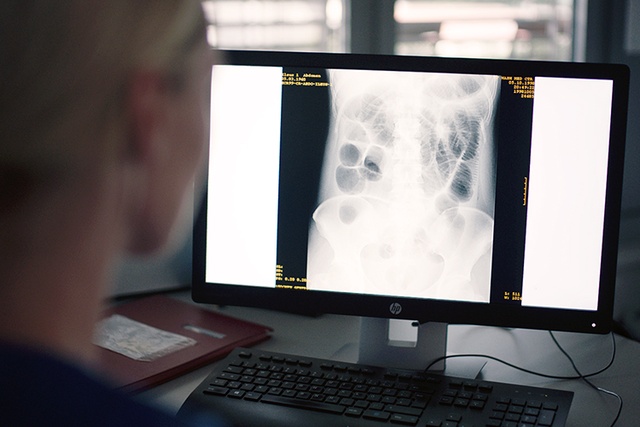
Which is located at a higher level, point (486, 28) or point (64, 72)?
point (486, 28)

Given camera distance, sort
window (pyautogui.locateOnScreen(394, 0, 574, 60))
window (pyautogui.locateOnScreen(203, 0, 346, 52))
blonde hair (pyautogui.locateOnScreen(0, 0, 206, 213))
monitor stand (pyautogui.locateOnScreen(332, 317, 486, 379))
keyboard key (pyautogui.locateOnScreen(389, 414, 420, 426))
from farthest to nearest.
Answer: window (pyautogui.locateOnScreen(394, 0, 574, 60)) < window (pyautogui.locateOnScreen(203, 0, 346, 52)) < monitor stand (pyautogui.locateOnScreen(332, 317, 486, 379)) < keyboard key (pyautogui.locateOnScreen(389, 414, 420, 426)) < blonde hair (pyautogui.locateOnScreen(0, 0, 206, 213))

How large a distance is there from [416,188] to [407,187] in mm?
15

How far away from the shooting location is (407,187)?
0.93m

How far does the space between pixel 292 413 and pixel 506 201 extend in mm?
462

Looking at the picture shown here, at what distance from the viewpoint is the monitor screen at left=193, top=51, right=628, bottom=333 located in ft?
2.94

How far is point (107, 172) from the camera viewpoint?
43 centimetres

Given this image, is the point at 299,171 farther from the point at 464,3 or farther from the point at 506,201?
the point at 464,3

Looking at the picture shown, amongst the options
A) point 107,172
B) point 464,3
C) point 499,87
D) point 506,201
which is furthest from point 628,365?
point 464,3

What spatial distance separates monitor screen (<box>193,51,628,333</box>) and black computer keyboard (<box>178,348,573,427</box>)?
0.36 feet

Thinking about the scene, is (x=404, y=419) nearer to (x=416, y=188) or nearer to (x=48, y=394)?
(x=416, y=188)

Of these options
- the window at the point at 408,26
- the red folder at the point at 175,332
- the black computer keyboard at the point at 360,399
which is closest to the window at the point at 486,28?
the window at the point at 408,26

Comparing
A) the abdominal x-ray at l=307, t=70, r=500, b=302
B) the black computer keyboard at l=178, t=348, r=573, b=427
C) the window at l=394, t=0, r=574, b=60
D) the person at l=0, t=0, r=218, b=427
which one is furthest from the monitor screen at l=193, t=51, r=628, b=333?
the window at l=394, t=0, r=574, b=60

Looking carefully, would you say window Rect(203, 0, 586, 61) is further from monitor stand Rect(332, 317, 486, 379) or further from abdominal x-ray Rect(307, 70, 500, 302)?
monitor stand Rect(332, 317, 486, 379)

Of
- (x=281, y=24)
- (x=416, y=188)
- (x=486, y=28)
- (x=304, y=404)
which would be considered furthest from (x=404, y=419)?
(x=486, y=28)
